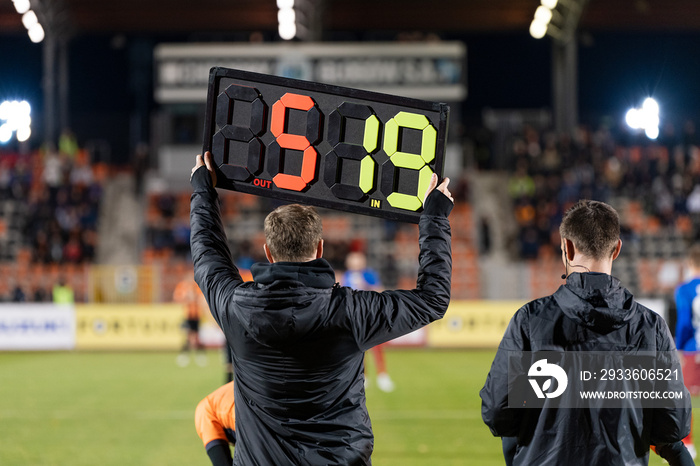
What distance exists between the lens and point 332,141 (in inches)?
118

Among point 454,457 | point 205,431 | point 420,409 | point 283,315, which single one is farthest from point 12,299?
point 283,315

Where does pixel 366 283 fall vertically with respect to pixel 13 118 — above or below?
below

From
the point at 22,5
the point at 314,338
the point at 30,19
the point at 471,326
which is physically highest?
the point at 22,5

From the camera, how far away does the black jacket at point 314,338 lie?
2814 mm

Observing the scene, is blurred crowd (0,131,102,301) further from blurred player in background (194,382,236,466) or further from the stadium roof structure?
Result: blurred player in background (194,382,236,466)

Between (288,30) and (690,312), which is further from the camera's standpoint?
(288,30)

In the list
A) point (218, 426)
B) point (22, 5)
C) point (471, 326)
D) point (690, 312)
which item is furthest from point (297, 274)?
point (22, 5)

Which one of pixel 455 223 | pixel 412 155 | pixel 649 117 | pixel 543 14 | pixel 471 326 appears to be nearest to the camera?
pixel 412 155

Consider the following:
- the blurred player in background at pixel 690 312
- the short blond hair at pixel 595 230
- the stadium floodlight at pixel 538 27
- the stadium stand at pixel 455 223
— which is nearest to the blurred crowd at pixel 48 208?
the stadium stand at pixel 455 223

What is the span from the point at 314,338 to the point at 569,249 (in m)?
1.02

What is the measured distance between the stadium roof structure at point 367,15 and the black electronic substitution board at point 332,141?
23094 mm

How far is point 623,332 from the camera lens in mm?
2729

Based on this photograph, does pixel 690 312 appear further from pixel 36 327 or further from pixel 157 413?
pixel 36 327

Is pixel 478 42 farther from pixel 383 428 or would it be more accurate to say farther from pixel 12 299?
pixel 383 428
